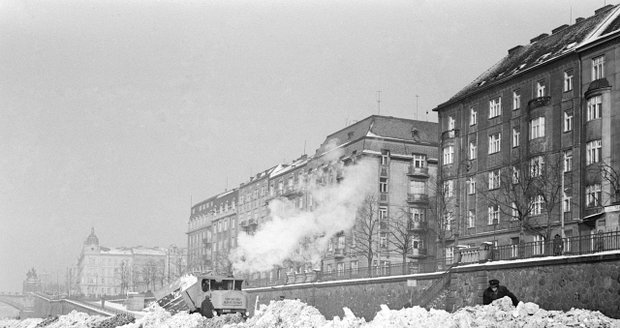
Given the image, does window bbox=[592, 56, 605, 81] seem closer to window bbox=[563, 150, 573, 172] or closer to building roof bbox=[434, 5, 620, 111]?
building roof bbox=[434, 5, 620, 111]

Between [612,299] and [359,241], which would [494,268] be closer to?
[612,299]

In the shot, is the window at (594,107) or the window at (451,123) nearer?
the window at (594,107)

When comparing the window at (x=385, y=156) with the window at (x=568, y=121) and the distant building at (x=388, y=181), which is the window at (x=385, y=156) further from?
the window at (x=568, y=121)

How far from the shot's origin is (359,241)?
71812mm

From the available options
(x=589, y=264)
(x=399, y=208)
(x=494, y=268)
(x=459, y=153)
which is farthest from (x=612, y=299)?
(x=399, y=208)

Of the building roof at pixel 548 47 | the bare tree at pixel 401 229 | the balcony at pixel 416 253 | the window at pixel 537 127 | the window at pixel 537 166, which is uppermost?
the building roof at pixel 548 47

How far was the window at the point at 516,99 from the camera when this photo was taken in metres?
57.5

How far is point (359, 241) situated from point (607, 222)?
3241cm

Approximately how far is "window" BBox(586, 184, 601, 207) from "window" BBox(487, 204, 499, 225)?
9266mm

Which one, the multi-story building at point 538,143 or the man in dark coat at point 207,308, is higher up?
the multi-story building at point 538,143

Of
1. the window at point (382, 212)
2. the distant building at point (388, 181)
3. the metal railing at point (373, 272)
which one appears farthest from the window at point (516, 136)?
the window at point (382, 212)

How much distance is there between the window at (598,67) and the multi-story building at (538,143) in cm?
6

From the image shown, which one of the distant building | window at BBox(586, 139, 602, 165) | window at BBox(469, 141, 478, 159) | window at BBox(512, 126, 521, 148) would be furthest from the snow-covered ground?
the distant building

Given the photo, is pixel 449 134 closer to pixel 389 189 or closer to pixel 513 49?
pixel 513 49
